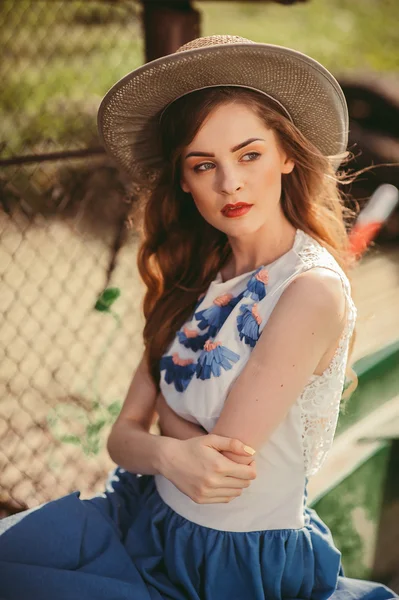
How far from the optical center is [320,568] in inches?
60.0

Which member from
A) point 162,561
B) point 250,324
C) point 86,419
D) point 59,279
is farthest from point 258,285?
point 59,279

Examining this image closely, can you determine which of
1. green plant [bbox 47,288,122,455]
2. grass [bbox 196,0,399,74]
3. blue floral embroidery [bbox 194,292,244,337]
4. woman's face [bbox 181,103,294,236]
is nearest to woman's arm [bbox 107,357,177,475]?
blue floral embroidery [bbox 194,292,244,337]

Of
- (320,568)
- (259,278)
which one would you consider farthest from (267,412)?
(320,568)

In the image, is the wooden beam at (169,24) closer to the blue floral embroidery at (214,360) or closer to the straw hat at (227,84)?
the straw hat at (227,84)

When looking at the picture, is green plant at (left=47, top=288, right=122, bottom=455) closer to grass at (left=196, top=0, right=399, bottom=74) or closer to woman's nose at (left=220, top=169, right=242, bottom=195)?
woman's nose at (left=220, top=169, right=242, bottom=195)

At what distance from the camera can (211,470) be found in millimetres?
1335

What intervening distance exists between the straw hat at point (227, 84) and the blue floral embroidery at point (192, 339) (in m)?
0.48

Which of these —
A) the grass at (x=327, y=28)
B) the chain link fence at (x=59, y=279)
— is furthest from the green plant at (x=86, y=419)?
the grass at (x=327, y=28)

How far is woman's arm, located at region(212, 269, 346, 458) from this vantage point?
1327 millimetres

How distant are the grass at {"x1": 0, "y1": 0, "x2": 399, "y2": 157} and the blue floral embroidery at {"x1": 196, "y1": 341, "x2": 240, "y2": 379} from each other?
13.0ft

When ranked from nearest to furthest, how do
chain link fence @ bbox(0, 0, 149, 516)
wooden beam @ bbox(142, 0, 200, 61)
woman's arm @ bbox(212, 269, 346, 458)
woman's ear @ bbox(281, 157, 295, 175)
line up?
1. woman's arm @ bbox(212, 269, 346, 458)
2. woman's ear @ bbox(281, 157, 295, 175)
3. wooden beam @ bbox(142, 0, 200, 61)
4. chain link fence @ bbox(0, 0, 149, 516)

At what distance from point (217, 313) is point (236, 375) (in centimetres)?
20

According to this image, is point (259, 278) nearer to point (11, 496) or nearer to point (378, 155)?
point (11, 496)

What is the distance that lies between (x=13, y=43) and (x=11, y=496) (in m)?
6.69
